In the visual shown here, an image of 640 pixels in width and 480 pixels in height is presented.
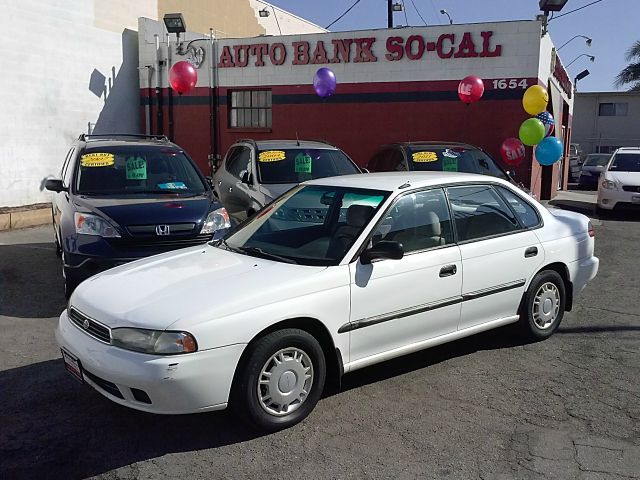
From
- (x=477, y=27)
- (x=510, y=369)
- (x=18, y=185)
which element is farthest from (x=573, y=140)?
(x=510, y=369)

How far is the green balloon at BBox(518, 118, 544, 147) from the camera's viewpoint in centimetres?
1252

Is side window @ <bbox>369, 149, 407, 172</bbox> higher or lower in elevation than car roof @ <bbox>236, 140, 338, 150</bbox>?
lower

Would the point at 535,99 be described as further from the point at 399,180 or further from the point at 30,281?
the point at 30,281

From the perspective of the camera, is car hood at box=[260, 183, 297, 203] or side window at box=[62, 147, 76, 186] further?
car hood at box=[260, 183, 297, 203]

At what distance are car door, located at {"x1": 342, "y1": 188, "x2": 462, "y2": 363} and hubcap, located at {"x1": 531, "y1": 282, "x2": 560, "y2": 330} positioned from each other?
105 centimetres

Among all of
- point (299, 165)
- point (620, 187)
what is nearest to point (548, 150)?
point (620, 187)

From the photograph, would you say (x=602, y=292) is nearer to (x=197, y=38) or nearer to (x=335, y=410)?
(x=335, y=410)

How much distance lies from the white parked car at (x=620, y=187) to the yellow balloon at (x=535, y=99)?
2.46m

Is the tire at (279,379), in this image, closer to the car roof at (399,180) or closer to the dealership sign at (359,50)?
the car roof at (399,180)

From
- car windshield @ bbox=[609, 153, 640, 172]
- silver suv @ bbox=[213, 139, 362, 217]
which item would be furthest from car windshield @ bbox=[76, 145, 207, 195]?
car windshield @ bbox=[609, 153, 640, 172]

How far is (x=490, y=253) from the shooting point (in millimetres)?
4898

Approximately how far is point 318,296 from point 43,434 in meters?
1.85

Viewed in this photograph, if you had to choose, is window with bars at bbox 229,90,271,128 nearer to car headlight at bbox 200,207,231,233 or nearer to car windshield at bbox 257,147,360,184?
car windshield at bbox 257,147,360,184

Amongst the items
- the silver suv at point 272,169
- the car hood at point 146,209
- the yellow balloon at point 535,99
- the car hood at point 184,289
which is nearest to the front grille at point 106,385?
the car hood at point 184,289
